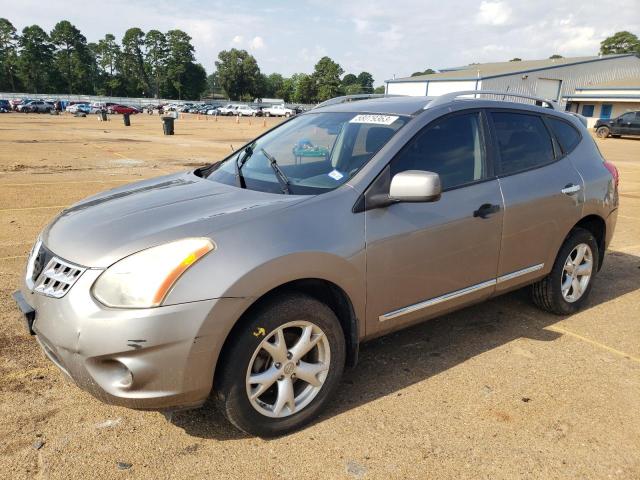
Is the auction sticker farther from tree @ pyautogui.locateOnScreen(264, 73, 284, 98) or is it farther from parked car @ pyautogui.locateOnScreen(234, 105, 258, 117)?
tree @ pyautogui.locateOnScreen(264, 73, 284, 98)

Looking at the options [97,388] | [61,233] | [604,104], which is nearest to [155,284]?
[97,388]

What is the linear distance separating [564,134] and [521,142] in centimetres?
65

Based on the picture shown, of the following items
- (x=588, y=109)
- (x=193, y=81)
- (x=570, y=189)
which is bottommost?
(x=570, y=189)

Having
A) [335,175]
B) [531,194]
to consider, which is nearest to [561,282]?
[531,194]

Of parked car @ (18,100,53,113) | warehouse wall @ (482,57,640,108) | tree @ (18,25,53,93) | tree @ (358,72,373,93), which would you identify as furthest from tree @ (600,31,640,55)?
tree @ (18,25,53,93)

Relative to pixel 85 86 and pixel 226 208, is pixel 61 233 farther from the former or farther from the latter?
pixel 85 86

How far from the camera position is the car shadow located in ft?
9.35

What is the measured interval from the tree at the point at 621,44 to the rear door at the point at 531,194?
335 ft

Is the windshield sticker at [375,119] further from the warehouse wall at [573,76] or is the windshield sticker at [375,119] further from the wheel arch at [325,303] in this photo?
the warehouse wall at [573,76]

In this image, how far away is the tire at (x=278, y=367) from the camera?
2402 millimetres

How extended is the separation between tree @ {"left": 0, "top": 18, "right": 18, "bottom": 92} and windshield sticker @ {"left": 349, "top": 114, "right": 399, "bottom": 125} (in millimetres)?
120636

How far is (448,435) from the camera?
106 inches

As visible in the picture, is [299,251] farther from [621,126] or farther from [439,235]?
[621,126]

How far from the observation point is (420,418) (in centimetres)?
283
